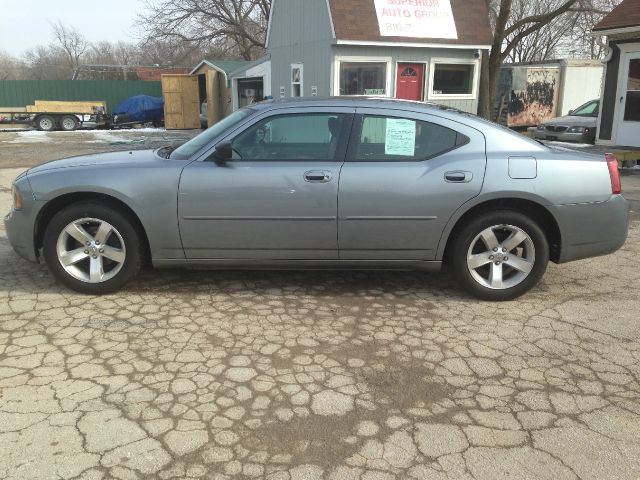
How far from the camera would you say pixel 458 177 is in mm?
4266

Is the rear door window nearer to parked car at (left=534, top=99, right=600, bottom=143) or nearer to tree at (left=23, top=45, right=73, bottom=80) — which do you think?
parked car at (left=534, top=99, right=600, bottom=143)

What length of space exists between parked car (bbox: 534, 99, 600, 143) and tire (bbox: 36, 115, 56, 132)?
68.0ft

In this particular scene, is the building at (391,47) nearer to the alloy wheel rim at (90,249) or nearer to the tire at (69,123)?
the alloy wheel rim at (90,249)

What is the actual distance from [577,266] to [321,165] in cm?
286

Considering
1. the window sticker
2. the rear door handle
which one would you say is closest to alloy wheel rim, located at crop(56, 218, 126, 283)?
the window sticker

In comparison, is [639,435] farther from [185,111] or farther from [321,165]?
[185,111]

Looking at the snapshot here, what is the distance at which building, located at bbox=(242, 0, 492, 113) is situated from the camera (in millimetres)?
14547

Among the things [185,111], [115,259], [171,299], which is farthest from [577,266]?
[185,111]

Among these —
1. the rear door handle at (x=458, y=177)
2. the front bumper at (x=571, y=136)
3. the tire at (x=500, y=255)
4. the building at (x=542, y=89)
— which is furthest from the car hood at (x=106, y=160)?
the building at (x=542, y=89)

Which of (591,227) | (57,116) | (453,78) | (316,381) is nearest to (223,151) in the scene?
(316,381)

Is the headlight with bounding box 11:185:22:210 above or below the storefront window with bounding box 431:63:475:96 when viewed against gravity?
below

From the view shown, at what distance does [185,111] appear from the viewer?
26078mm

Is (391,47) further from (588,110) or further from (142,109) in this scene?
(142,109)

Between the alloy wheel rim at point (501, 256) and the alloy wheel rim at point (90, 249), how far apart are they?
277 cm
